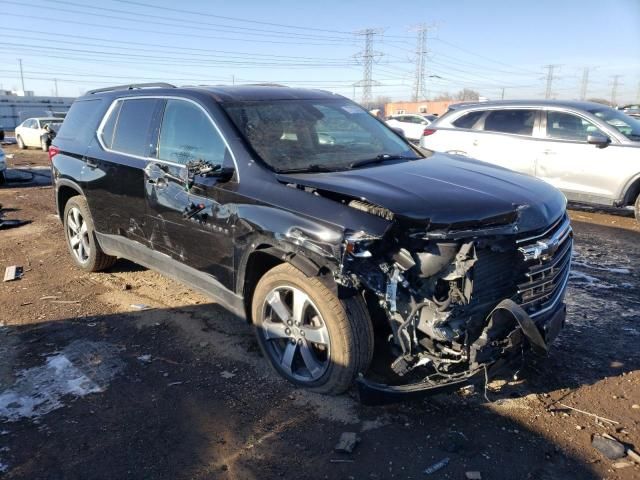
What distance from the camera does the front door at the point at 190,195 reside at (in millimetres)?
3664

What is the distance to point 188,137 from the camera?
4.07m

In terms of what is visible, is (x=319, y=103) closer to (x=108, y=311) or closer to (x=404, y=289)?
(x=404, y=289)

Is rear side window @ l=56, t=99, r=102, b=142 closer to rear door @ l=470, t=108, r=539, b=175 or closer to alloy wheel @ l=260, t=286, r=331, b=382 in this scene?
alloy wheel @ l=260, t=286, r=331, b=382

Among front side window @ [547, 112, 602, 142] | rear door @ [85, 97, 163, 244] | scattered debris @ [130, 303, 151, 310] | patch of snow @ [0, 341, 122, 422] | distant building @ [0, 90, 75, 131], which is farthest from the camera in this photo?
distant building @ [0, 90, 75, 131]

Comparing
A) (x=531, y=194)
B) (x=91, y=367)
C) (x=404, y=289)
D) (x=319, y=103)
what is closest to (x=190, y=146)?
(x=319, y=103)

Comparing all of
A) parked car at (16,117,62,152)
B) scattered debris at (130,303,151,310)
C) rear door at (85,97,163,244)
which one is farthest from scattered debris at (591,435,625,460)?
parked car at (16,117,62,152)

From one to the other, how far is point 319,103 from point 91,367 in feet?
9.14

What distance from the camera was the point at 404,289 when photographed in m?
2.78

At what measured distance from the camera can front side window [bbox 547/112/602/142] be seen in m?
8.30

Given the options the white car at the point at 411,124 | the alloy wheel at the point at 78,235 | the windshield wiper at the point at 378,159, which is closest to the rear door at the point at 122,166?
the alloy wheel at the point at 78,235

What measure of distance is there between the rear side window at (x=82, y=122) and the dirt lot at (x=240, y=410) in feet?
5.95

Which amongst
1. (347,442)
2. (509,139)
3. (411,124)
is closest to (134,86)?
(347,442)

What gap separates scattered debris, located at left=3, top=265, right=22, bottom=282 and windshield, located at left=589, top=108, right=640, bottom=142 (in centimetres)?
857

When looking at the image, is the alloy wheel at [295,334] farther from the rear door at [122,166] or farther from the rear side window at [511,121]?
the rear side window at [511,121]
